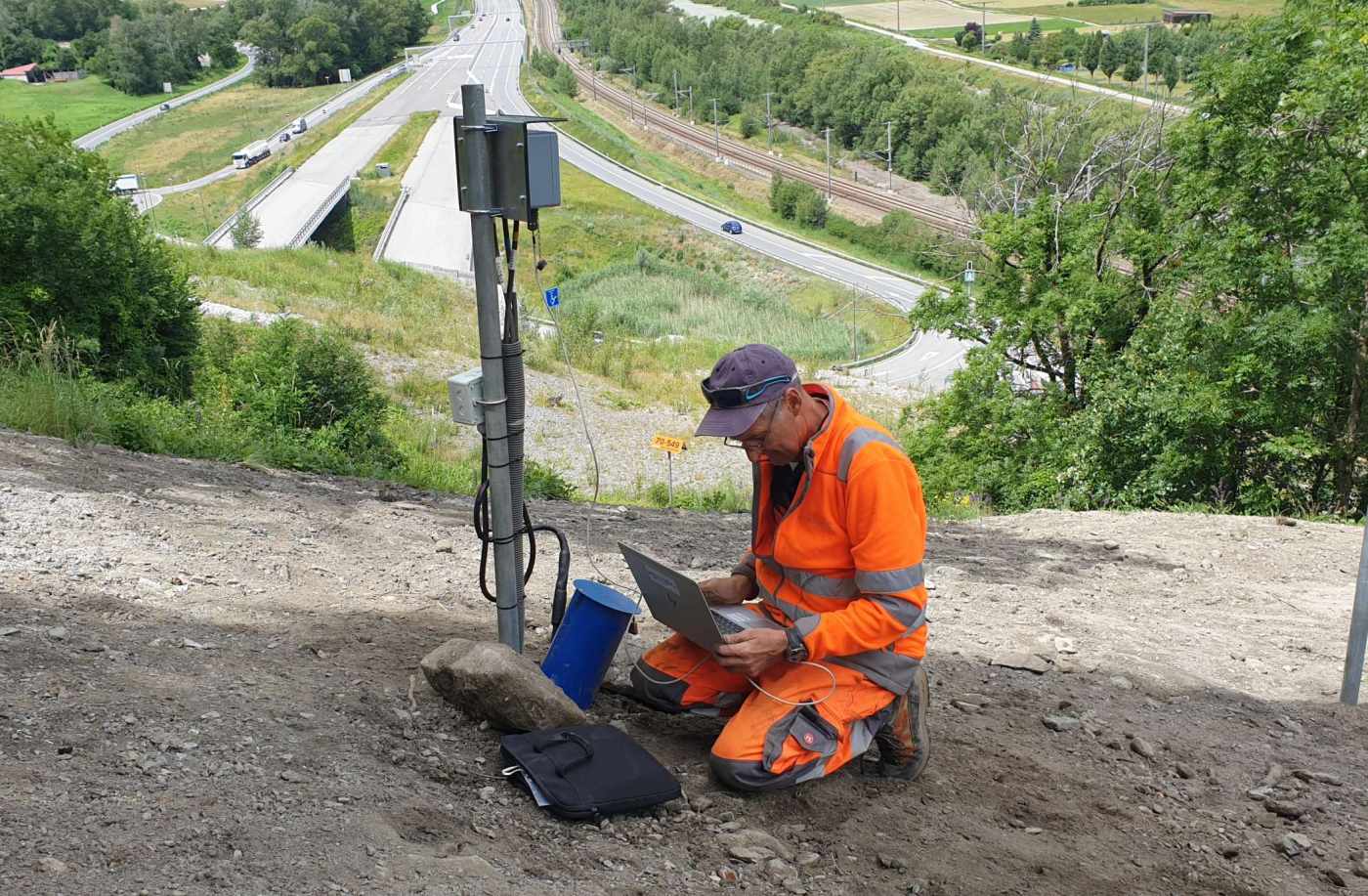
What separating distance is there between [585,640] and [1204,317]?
12.4m

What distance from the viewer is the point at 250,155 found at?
66.8 m

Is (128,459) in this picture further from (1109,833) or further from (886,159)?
(886,159)

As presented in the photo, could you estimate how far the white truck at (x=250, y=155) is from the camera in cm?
6656

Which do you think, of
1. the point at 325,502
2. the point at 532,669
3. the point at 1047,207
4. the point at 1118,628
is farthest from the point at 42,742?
the point at 1047,207

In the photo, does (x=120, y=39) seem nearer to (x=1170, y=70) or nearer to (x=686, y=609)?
(x=1170, y=70)

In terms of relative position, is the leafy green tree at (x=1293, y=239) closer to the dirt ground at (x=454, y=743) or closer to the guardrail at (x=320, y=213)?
the dirt ground at (x=454, y=743)

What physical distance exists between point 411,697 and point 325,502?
3.65 m

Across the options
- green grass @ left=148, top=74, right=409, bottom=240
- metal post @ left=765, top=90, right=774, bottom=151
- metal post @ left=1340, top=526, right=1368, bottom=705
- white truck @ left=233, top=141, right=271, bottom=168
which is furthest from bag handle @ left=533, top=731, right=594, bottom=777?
metal post @ left=765, top=90, right=774, bottom=151

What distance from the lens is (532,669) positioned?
3861 millimetres

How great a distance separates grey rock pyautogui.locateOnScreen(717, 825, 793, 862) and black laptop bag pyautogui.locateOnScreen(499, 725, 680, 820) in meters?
0.22

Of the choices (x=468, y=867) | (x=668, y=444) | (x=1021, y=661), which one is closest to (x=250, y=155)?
(x=668, y=444)

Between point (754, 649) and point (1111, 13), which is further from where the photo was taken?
point (1111, 13)

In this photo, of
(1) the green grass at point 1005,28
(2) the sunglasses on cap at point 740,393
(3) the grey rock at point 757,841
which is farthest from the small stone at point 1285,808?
(1) the green grass at point 1005,28

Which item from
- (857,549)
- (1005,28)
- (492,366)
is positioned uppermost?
(1005,28)
